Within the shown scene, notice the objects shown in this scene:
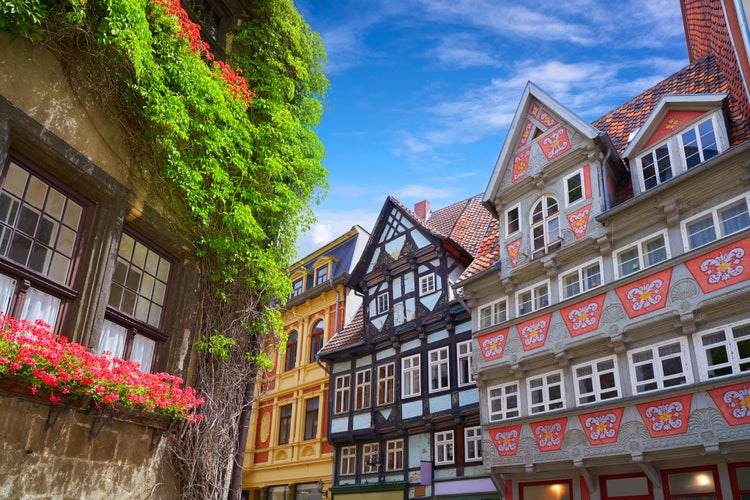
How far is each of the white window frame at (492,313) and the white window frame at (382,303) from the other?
594cm

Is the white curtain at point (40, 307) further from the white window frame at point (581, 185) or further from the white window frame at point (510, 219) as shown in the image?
the white window frame at point (510, 219)

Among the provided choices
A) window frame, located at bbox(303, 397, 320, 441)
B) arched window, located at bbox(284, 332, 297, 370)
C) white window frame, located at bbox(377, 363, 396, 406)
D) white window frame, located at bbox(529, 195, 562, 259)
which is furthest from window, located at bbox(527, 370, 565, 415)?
arched window, located at bbox(284, 332, 297, 370)

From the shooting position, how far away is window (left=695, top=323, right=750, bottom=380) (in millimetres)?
11445

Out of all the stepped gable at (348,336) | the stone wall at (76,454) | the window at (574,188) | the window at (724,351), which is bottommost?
the stone wall at (76,454)

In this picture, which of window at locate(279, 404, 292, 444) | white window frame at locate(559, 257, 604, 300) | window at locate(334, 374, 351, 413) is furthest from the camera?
window at locate(279, 404, 292, 444)

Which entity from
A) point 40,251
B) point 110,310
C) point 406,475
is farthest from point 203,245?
point 406,475

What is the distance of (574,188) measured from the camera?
15.9m

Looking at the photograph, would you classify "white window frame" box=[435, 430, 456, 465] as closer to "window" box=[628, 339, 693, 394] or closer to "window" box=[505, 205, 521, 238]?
"window" box=[505, 205, 521, 238]

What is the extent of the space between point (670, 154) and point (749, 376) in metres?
5.27

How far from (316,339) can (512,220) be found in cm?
1308

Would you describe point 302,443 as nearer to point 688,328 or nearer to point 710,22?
point 688,328

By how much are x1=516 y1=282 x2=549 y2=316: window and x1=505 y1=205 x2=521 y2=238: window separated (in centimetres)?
186

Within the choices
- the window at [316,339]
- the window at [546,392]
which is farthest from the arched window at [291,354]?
the window at [546,392]

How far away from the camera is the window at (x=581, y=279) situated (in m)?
14.7
